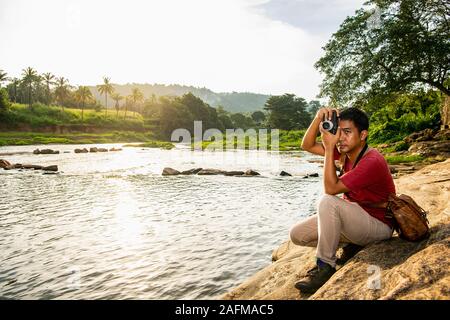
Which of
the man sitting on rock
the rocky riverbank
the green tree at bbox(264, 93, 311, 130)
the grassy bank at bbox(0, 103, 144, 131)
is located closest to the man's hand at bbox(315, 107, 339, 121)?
the man sitting on rock

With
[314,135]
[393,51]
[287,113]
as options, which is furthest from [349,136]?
[287,113]

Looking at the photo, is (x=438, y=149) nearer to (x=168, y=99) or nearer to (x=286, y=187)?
(x=286, y=187)

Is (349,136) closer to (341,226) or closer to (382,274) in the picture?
(341,226)

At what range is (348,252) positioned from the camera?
499 cm

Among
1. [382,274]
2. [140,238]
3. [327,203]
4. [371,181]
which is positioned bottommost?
[140,238]

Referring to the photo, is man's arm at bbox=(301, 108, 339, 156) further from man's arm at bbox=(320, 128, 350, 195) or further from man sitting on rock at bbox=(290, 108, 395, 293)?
man's arm at bbox=(320, 128, 350, 195)

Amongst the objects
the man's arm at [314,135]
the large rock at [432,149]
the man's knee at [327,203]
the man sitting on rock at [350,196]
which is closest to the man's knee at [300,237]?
the man sitting on rock at [350,196]

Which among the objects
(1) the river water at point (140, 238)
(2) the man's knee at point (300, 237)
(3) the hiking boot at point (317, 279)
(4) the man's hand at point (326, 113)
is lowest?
(1) the river water at point (140, 238)

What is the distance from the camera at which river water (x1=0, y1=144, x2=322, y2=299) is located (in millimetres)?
6215

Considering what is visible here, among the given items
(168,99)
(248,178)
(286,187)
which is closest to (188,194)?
(286,187)

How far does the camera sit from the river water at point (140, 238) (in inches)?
245

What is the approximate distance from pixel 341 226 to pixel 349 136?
1197mm

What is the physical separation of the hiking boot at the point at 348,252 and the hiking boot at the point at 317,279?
442 millimetres

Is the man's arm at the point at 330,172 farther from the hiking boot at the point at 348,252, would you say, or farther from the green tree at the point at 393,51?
the green tree at the point at 393,51
